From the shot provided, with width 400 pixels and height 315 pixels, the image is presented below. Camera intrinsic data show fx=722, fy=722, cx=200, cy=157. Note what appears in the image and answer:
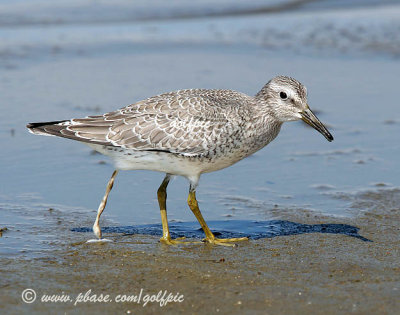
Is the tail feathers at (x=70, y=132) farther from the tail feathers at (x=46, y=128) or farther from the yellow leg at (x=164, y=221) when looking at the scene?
the yellow leg at (x=164, y=221)

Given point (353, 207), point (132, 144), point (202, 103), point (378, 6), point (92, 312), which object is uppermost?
point (378, 6)

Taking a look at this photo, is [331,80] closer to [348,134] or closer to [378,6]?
[348,134]

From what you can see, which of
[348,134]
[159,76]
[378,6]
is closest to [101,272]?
[348,134]

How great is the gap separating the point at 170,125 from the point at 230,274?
1.96 meters

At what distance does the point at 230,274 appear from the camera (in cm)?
648

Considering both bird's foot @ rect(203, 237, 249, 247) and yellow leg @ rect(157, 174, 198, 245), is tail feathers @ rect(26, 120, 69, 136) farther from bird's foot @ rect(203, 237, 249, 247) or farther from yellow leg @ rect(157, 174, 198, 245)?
bird's foot @ rect(203, 237, 249, 247)

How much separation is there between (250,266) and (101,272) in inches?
54.2

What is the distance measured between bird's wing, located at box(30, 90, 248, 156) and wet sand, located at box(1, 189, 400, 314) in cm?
100

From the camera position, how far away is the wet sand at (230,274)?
581 cm

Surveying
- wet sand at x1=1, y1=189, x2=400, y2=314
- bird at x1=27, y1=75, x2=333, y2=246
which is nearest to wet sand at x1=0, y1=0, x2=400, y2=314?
wet sand at x1=1, y1=189, x2=400, y2=314

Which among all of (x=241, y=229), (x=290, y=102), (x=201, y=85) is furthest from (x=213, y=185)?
(x=201, y=85)

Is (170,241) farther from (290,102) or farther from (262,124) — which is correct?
(290,102)

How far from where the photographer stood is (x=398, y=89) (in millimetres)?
12594

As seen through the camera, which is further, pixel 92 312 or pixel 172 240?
pixel 172 240
